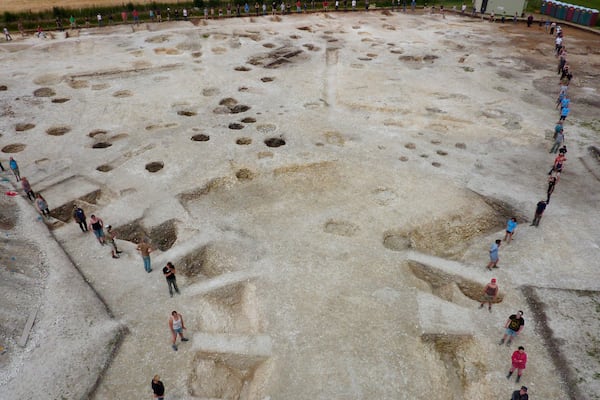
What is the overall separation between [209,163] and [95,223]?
249 inches

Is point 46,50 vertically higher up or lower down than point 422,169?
higher up

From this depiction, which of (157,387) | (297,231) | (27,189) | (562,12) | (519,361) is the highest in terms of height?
(562,12)

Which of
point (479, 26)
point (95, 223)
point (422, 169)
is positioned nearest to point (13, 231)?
point (95, 223)

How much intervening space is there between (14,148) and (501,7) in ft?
156

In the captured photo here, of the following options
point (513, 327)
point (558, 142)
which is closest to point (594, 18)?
point (558, 142)

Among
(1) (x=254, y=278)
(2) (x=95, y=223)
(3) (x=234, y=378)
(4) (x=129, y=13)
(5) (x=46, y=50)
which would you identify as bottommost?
(3) (x=234, y=378)

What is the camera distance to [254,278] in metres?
13.2

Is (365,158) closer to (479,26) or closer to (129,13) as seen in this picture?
(479,26)

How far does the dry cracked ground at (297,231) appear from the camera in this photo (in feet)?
35.3

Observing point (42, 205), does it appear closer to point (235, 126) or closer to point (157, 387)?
point (157, 387)

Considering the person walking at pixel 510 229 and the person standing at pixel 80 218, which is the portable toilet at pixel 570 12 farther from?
the person standing at pixel 80 218

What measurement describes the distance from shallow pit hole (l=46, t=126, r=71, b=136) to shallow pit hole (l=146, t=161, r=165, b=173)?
270 inches

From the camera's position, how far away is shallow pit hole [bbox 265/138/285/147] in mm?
20689

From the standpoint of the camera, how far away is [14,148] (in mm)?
20484
